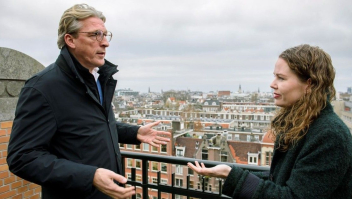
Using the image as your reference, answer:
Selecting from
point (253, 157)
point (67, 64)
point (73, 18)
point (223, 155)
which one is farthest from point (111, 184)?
point (253, 157)

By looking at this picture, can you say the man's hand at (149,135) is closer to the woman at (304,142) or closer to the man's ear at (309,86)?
the woman at (304,142)

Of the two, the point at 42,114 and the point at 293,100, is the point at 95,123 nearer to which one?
the point at 42,114

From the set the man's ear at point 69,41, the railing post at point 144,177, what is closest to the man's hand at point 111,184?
the man's ear at point 69,41

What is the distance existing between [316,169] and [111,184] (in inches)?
37.3

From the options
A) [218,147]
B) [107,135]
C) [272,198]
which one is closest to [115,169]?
[107,135]

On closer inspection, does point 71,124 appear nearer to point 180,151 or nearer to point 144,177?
point 144,177

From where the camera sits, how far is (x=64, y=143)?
4.73 feet

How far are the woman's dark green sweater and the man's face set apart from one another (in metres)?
1.12

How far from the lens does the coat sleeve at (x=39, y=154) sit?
4.18 feet

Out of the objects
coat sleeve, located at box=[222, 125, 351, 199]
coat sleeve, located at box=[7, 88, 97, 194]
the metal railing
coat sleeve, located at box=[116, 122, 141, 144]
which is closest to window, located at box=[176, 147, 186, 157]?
the metal railing

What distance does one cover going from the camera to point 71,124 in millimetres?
1440

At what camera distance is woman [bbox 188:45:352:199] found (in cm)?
113

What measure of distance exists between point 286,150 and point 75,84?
4.06ft

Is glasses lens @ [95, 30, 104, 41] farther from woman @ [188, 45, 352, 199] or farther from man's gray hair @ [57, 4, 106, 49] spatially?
woman @ [188, 45, 352, 199]
